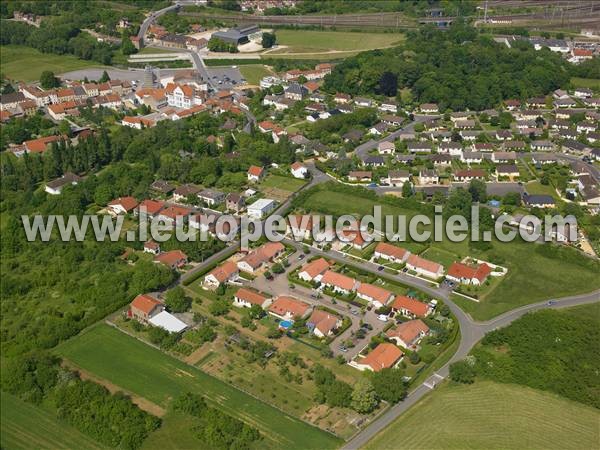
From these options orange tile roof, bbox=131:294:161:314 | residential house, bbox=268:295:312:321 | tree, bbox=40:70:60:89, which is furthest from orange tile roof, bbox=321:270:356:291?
tree, bbox=40:70:60:89

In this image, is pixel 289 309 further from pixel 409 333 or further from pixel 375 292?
pixel 409 333

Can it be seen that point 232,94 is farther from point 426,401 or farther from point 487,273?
point 426,401

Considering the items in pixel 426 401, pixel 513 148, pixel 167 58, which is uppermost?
pixel 167 58

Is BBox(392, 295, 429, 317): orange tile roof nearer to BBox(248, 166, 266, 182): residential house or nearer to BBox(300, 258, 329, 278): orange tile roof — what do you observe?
BBox(300, 258, 329, 278): orange tile roof

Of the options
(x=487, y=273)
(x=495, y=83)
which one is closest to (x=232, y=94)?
(x=495, y=83)

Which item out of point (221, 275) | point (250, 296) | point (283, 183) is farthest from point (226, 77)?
point (250, 296)
